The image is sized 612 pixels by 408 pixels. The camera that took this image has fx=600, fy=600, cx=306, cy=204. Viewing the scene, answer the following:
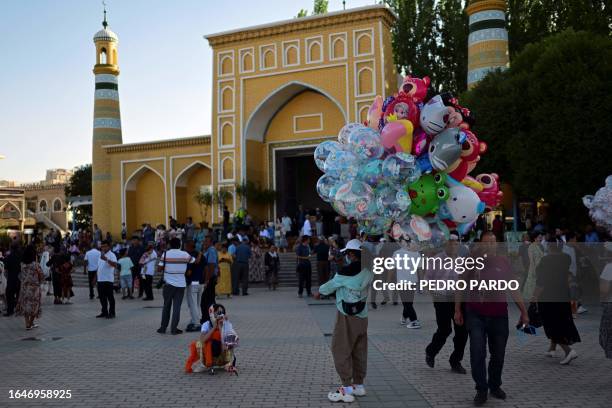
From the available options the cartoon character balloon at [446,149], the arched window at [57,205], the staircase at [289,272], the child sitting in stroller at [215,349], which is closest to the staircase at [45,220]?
the arched window at [57,205]

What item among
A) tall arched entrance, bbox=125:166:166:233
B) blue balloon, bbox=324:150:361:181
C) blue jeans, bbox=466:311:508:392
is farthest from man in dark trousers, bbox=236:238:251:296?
tall arched entrance, bbox=125:166:166:233

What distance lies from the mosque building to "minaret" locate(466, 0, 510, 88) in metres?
0.04

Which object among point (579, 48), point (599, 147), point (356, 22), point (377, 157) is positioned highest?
point (356, 22)

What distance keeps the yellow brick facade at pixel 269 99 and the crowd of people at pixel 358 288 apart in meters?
9.47

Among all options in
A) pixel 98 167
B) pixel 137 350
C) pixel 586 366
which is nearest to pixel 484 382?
pixel 586 366

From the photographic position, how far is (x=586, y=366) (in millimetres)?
7129

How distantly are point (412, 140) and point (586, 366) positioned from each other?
3418 mm

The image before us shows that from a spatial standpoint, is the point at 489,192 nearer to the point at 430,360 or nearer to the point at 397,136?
the point at 397,136

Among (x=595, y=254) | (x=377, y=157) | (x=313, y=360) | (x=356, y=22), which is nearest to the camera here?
(x=377, y=157)

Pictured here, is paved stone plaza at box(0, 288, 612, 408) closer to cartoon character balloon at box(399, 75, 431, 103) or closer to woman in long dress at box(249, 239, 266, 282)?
cartoon character balloon at box(399, 75, 431, 103)

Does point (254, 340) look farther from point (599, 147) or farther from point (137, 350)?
point (599, 147)

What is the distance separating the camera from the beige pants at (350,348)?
582 centimetres

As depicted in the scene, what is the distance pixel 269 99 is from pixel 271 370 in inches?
912

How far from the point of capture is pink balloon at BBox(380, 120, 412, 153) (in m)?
6.57
